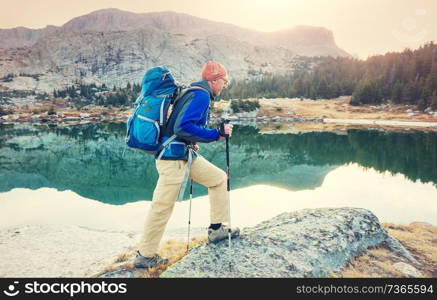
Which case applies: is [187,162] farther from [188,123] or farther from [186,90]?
[186,90]

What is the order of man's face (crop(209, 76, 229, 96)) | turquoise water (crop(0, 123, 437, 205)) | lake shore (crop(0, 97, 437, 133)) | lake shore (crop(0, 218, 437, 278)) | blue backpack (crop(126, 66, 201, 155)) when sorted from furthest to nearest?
lake shore (crop(0, 97, 437, 133)) → turquoise water (crop(0, 123, 437, 205)) → lake shore (crop(0, 218, 437, 278)) → man's face (crop(209, 76, 229, 96)) → blue backpack (crop(126, 66, 201, 155))

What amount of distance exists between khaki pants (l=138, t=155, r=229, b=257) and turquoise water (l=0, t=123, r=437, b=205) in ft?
50.7

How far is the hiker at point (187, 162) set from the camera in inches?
213

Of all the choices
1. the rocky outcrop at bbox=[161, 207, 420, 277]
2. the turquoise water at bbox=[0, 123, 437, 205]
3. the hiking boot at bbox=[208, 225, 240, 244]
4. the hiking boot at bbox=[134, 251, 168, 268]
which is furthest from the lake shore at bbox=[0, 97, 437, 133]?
the hiking boot at bbox=[134, 251, 168, 268]

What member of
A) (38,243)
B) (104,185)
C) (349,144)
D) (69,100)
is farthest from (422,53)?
(69,100)

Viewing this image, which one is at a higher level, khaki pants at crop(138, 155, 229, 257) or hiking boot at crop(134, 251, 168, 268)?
khaki pants at crop(138, 155, 229, 257)

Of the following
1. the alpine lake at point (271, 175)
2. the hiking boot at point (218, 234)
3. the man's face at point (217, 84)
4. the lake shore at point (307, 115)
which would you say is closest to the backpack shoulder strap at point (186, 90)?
the man's face at point (217, 84)

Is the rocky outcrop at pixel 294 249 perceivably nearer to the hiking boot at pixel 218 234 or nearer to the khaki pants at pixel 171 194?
the hiking boot at pixel 218 234

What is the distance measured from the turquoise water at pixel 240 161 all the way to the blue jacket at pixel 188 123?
53.3 feet

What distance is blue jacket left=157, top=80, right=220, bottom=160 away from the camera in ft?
17.6

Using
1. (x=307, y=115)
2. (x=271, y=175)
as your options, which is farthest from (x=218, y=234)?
(x=307, y=115)

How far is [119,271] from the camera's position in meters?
6.28

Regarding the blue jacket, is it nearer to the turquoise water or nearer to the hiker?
the hiker

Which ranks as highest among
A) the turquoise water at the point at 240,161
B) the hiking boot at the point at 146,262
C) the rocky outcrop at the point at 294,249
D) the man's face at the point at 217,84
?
the man's face at the point at 217,84
